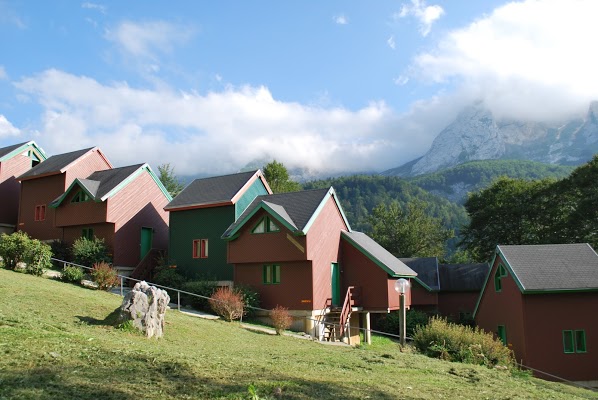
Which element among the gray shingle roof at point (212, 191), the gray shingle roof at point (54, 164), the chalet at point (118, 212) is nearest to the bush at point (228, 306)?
the gray shingle roof at point (212, 191)

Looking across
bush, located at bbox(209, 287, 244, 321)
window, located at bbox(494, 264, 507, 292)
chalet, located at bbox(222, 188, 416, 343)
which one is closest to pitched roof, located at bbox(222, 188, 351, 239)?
chalet, located at bbox(222, 188, 416, 343)

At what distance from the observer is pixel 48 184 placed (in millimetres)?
35719

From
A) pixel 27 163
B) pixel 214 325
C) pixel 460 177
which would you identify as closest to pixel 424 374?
pixel 214 325

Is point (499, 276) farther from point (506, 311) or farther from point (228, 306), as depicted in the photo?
point (228, 306)

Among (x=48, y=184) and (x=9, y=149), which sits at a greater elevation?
(x=9, y=149)

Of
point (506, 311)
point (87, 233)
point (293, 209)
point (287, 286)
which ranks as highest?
point (293, 209)

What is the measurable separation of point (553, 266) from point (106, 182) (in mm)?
26042

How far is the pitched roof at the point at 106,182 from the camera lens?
32000mm

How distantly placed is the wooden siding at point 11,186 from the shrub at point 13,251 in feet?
43.3

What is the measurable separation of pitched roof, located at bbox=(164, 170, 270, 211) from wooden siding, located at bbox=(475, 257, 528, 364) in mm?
14851

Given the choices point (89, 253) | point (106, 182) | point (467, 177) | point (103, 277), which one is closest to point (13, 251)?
point (103, 277)

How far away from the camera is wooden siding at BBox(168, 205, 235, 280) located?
30.5 meters

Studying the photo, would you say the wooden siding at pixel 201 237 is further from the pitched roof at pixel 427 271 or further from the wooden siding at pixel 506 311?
the pitched roof at pixel 427 271

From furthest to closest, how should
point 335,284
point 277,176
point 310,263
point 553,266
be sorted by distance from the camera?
point 277,176
point 335,284
point 310,263
point 553,266
